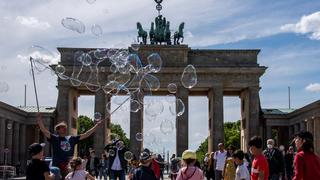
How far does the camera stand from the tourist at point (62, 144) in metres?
16.4

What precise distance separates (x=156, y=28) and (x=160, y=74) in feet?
20.1

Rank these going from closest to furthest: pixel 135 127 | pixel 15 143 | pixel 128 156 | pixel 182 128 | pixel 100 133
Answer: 1. pixel 128 156
2. pixel 100 133
3. pixel 182 128
4. pixel 135 127
5. pixel 15 143

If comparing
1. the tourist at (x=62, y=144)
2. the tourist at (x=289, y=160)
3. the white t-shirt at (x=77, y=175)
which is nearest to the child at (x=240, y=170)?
the tourist at (x=62, y=144)

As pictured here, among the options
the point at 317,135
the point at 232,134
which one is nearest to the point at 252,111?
the point at 317,135

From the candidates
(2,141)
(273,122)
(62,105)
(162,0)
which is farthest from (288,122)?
(2,141)

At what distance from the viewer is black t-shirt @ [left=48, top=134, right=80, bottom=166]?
16359mm

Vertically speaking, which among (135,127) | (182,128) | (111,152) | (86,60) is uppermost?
(86,60)

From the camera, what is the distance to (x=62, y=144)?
16.3 metres

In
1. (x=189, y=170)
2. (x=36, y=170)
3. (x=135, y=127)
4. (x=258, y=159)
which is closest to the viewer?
(x=189, y=170)

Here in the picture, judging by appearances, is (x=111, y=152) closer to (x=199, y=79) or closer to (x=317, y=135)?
(x=317, y=135)

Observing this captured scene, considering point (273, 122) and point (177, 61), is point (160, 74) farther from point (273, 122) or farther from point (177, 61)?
point (273, 122)

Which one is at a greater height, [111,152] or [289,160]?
[111,152]

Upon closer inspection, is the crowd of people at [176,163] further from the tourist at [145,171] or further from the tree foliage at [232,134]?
the tree foliage at [232,134]

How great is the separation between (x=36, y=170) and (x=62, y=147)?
295cm
